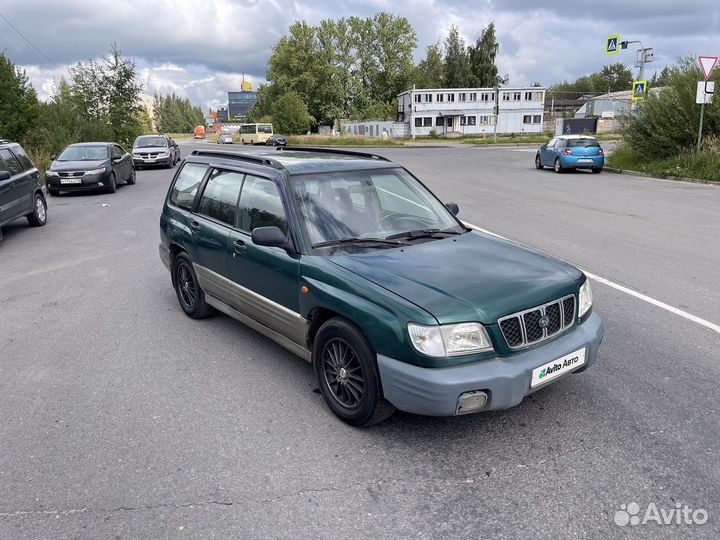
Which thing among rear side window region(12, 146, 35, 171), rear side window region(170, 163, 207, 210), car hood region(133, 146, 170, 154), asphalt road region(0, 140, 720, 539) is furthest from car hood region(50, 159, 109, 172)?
rear side window region(170, 163, 207, 210)

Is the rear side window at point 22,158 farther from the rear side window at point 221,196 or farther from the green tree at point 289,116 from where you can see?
the green tree at point 289,116

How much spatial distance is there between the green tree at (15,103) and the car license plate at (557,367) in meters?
23.6

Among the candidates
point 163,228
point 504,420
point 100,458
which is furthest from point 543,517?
point 163,228

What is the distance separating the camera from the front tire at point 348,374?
3434mm

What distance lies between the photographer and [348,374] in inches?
144

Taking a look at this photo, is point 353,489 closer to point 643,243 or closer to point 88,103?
point 643,243

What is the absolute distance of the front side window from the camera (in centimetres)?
436

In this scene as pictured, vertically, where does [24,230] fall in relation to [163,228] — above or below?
below

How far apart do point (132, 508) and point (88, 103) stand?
34.7m

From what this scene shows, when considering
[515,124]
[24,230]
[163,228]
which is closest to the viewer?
[163,228]

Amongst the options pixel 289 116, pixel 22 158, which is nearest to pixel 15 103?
pixel 22 158

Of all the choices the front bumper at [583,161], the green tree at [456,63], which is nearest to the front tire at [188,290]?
the front bumper at [583,161]

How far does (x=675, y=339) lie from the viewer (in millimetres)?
5012

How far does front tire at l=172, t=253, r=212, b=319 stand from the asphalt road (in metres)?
0.13
